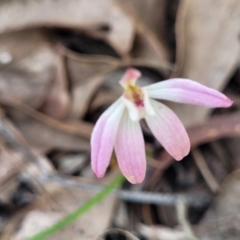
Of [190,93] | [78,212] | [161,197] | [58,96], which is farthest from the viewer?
[58,96]

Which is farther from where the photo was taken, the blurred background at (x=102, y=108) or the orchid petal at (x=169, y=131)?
the blurred background at (x=102, y=108)

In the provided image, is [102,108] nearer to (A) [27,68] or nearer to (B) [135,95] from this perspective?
(A) [27,68]

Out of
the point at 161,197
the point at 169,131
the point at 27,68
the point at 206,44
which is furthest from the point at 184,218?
the point at 27,68

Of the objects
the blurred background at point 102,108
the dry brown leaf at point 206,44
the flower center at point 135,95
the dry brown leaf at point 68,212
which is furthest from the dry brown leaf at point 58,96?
the flower center at point 135,95

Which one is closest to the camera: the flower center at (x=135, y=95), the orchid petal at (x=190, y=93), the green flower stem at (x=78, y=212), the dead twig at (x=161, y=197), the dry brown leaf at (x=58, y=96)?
the orchid petal at (x=190, y=93)

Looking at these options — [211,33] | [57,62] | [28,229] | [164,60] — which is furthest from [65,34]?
[28,229]

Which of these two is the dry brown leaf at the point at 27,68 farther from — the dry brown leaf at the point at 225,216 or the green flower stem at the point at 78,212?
the dry brown leaf at the point at 225,216

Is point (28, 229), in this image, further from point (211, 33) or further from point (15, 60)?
point (211, 33)
